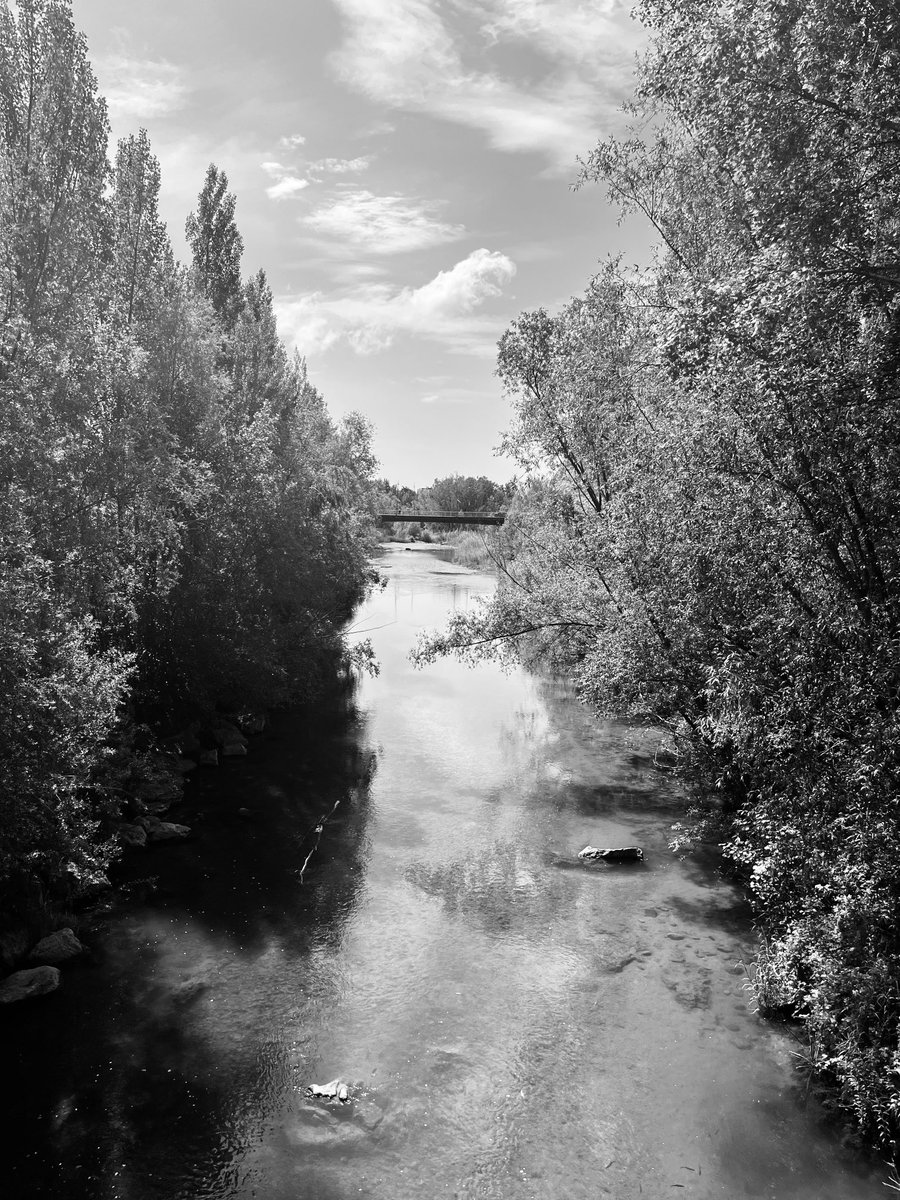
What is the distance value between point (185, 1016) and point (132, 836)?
18.3 feet

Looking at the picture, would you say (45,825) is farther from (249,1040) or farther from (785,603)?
(785,603)

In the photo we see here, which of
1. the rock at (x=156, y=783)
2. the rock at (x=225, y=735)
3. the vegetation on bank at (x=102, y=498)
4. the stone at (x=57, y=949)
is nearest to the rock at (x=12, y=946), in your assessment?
the stone at (x=57, y=949)

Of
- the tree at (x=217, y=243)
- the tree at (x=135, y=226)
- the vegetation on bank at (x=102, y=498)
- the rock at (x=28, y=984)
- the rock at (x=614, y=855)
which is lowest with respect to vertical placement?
the rock at (x=28, y=984)

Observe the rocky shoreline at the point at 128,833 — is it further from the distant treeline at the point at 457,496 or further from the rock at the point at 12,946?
the distant treeline at the point at 457,496

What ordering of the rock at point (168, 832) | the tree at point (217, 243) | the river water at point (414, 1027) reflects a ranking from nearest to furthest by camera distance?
the river water at point (414, 1027) < the rock at point (168, 832) < the tree at point (217, 243)

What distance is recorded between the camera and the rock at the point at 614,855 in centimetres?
1498

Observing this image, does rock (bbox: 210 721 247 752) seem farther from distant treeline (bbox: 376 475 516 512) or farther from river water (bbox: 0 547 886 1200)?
distant treeline (bbox: 376 475 516 512)

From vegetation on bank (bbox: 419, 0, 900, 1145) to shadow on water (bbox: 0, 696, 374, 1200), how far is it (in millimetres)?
5905

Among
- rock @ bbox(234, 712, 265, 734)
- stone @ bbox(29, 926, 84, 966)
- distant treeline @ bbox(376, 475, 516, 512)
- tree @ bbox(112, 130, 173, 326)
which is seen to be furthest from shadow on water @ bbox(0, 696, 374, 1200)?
distant treeline @ bbox(376, 475, 516, 512)

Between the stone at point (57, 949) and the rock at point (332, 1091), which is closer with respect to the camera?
the rock at point (332, 1091)

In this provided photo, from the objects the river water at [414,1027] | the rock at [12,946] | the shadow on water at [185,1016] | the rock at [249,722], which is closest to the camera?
the river water at [414,1027]

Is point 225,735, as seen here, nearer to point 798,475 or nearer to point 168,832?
point 168,832

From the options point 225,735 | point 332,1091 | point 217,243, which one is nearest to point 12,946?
point 332,1091

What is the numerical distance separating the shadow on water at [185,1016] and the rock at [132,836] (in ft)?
1.03
